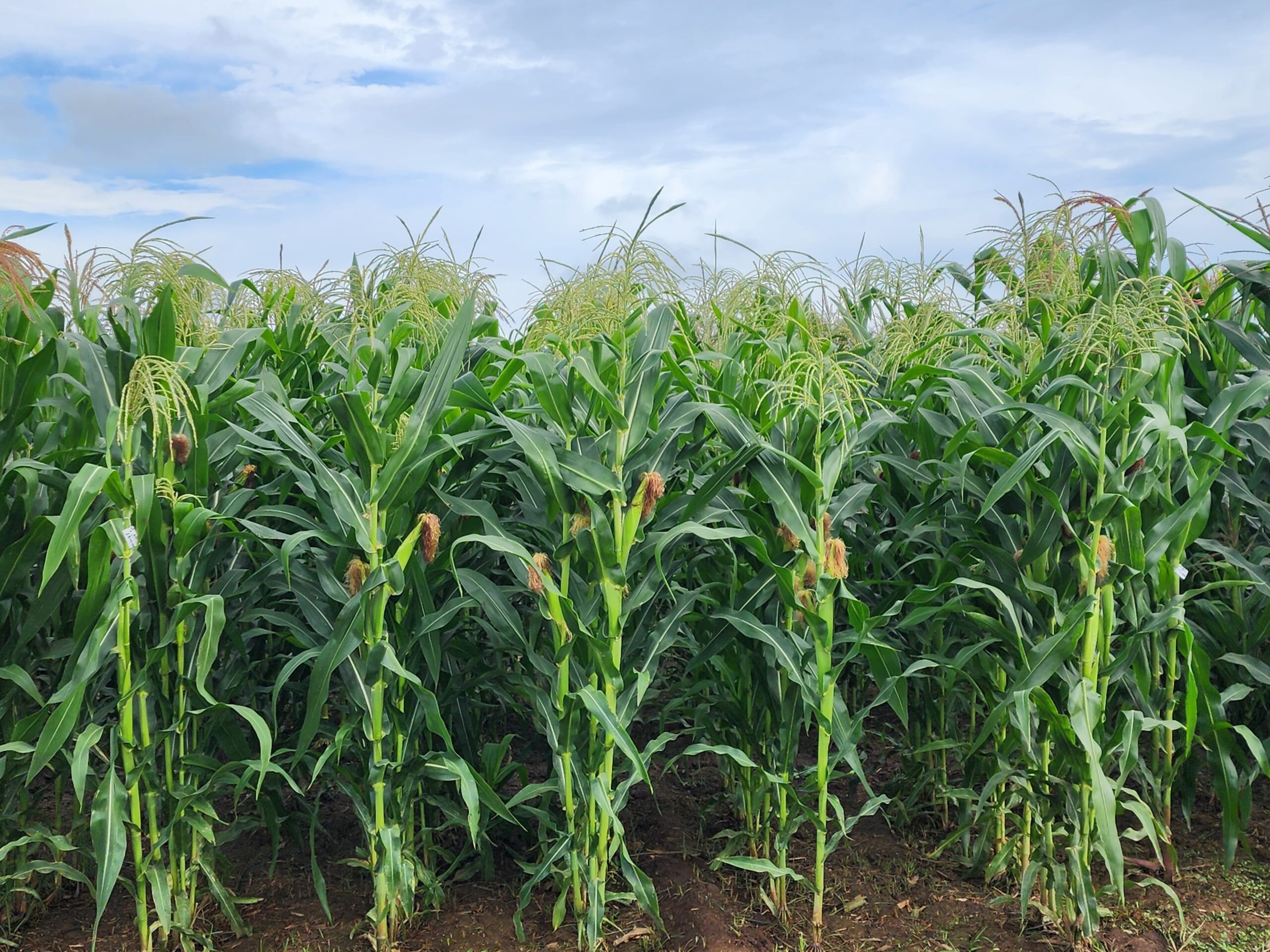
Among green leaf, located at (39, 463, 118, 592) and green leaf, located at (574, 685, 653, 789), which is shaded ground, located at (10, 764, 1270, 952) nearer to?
green leaf, located at (574, 685, 653, 789)

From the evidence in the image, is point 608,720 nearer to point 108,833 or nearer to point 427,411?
point 427,411

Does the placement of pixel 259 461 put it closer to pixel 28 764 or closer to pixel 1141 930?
pixel 28 764

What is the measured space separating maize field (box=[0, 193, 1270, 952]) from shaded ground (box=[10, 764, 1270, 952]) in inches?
3.0

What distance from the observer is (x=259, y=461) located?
395cm

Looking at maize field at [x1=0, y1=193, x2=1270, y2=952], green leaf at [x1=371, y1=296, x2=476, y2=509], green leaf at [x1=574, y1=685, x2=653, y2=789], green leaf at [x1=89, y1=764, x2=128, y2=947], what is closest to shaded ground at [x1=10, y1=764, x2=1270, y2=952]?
maize field at [x1=0, y1=193, x2=1270, y2=952]

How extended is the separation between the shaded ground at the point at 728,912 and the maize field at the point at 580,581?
8 cm

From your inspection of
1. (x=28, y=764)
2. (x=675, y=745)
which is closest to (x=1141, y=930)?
(x=675, y=745)

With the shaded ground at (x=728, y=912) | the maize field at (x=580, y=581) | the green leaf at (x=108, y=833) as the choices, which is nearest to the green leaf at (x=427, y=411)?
the maize field at (x=580, y=581)

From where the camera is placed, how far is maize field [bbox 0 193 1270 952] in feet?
10.8

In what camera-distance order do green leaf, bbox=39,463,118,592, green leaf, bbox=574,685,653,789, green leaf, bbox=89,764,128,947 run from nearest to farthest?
1. green leaf, bbox=39,463,118,592
2. green leaf, bbox=574,685,653,789
3. green leaf, bbox=89,764,128,947

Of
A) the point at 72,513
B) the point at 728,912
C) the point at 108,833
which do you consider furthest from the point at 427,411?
the point at 728,912

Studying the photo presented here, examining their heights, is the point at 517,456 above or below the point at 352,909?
above

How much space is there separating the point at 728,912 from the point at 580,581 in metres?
1.50

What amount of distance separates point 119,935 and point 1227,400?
15.5 ft
